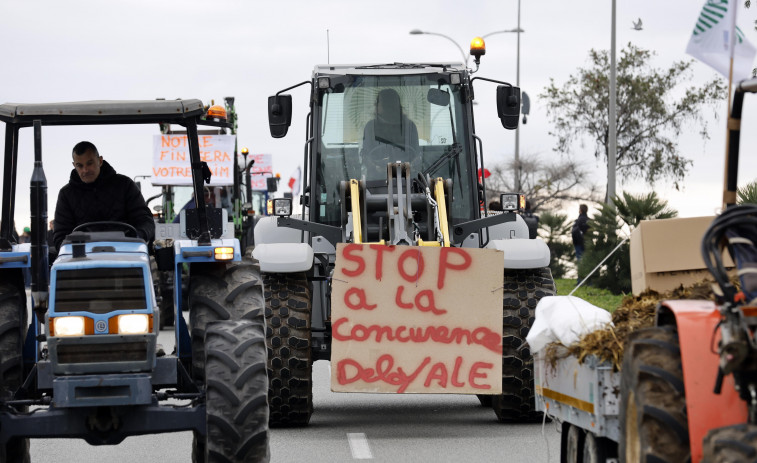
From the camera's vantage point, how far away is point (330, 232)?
13.7 m

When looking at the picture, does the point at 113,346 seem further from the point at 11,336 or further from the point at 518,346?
the point at 518,346

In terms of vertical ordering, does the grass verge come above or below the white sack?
below

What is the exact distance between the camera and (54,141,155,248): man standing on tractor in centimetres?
956

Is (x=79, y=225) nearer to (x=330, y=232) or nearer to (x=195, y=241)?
(x=195, y=241)

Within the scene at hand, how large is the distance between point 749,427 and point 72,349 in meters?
3.97

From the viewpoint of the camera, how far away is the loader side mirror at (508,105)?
45.5ft

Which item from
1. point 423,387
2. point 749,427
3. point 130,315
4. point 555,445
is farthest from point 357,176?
point 749,427

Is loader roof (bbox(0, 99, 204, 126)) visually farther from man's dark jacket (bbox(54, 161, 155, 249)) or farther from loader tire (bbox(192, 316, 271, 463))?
loader tire (bbox(192, 316, 271, 463))

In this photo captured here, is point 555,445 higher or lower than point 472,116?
lower

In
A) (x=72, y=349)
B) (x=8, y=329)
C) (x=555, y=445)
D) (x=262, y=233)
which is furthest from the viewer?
(x=262, y=233)

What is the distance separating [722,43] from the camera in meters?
6.90

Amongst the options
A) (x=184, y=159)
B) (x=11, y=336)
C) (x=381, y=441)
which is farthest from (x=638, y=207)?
(x=11, y=336)

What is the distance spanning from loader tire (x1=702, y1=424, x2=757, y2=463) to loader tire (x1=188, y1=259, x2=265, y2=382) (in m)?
3.92

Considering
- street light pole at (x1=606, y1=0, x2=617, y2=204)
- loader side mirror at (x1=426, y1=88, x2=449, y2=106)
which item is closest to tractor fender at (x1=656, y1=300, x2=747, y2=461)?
loader side mirror at (x1=426, y1=88, x2=449, y2=106)
